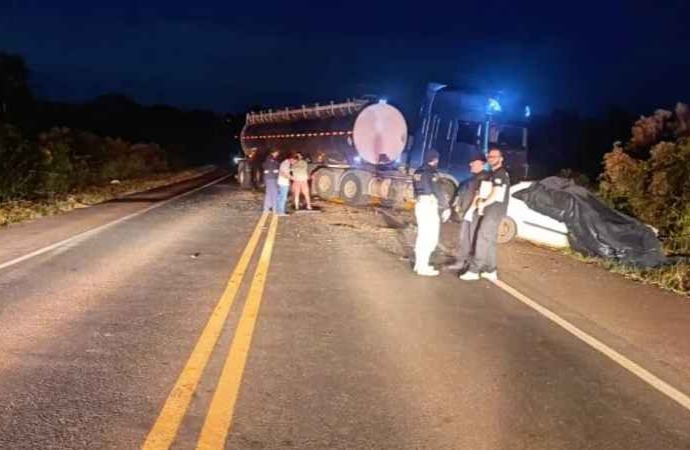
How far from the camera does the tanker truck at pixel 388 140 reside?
2002 centimetres

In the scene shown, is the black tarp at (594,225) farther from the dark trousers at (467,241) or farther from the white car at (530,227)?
the dark trousers at (467,241)

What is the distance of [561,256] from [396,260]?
3166 mm

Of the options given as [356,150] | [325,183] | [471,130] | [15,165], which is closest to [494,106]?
[471,130]

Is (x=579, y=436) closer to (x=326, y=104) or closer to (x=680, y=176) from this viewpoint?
(x=680, y=176)

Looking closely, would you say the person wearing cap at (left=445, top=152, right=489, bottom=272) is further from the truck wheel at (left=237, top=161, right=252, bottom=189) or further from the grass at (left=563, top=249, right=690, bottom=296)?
the truck wheel at (left=237, top=161, right=252, bottom=189)

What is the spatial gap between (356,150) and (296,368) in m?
17.7

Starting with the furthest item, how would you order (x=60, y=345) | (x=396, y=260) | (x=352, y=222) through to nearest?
1. (x=352, y=222)
2. (x=396, y=260)
3. (x=60, y=345)

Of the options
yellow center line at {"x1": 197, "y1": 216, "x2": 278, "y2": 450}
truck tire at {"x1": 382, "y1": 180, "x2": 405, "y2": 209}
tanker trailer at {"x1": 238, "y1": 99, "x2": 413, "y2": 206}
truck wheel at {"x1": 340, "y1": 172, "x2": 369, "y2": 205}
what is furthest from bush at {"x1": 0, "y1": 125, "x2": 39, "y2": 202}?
yellow center line at {"x1": 197, "y1": 216, "x2": 278, "y2": 450}

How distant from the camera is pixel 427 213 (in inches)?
421

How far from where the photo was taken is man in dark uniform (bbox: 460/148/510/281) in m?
10.2

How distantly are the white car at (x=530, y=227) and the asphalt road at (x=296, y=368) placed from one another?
13.8 ft

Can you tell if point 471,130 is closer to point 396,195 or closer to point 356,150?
point 396,195

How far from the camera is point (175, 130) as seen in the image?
11562 centimetres

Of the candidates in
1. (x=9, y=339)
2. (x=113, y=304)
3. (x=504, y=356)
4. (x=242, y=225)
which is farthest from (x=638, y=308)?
(x=242, y=225)
